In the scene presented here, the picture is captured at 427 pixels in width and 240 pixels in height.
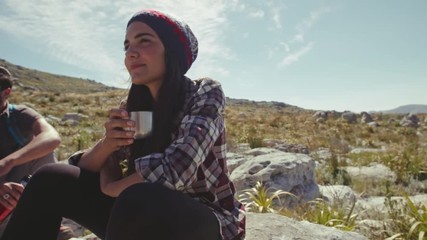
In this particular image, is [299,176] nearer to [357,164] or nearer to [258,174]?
[258,174]

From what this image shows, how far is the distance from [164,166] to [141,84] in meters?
0.77

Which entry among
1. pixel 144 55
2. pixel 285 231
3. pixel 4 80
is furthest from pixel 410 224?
pixel 4 80

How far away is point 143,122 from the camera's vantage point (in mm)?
1871

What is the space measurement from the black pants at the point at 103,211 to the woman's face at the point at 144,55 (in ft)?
2.13

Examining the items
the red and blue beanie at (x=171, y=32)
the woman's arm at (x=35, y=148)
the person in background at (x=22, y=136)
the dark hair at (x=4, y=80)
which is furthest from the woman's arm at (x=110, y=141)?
the dark hair at (x=4, y=80)

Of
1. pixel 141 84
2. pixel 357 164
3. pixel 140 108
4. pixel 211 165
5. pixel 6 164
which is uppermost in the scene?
pixel 141 84

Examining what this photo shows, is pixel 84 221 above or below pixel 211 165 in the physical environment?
below

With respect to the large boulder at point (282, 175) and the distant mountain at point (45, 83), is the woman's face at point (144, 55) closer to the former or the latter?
the large boulder at point (282, 175)

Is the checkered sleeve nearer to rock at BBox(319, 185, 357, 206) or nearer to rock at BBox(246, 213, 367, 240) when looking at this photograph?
rock at BBox(246, 213, 367, 240)

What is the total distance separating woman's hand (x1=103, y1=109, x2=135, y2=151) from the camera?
6.15 feet

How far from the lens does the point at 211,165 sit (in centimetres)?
183

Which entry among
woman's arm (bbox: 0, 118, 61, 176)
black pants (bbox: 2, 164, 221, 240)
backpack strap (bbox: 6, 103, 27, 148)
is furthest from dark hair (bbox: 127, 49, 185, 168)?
backpack strap (bbox: 6, 103, 27, 148)

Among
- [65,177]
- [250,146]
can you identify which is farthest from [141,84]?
[250,146]

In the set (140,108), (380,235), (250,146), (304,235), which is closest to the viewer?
(140,108)
